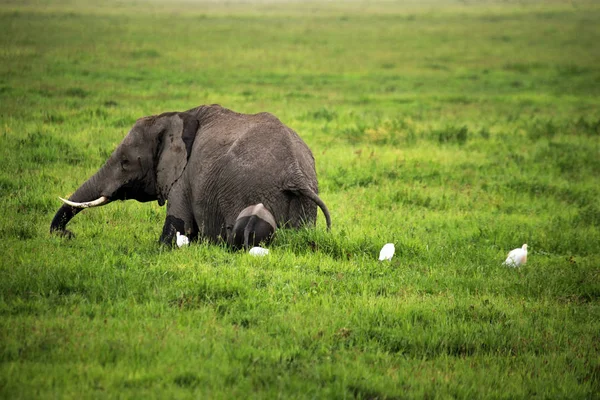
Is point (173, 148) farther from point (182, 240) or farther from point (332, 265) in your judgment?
point (332, 265)

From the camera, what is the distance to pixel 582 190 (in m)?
14.2

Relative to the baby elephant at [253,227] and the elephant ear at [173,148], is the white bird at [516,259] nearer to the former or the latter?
the baby elephant at [253,227]

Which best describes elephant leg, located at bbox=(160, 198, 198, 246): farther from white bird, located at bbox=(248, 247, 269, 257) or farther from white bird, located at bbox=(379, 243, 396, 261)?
white bird, located at bbox=(379, 243, 396, 261)

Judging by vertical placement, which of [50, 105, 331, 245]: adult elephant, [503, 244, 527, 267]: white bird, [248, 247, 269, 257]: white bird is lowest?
[503, 244, 527, 267]: white bird

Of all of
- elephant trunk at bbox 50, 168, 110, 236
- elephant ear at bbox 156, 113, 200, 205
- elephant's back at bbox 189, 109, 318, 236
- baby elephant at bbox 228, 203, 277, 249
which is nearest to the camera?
baby elephant at bbox 228, 203, 277, 249

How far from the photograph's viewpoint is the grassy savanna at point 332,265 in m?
5.82

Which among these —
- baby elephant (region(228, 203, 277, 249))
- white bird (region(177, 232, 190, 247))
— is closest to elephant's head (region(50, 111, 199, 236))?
white bird (region(177, 232, 190, 247))

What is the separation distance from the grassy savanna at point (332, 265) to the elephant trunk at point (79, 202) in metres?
0.36

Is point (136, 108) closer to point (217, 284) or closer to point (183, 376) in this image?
point (217, 284)

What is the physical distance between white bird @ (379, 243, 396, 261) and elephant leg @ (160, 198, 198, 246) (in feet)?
7.93

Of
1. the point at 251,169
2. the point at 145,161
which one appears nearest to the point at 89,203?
the point at 145,161

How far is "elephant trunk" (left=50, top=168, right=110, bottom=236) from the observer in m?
9.47

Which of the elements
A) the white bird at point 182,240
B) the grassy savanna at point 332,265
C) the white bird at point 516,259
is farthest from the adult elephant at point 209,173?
the white bird at point 516,259

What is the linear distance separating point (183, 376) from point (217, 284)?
1.92 m
